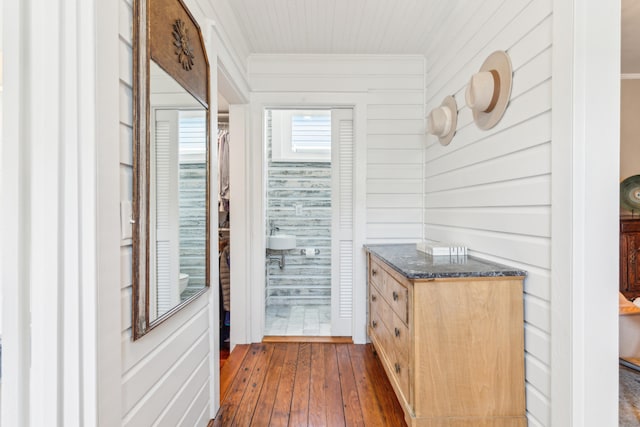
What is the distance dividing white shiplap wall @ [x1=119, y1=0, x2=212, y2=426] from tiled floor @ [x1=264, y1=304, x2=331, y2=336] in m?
1.56

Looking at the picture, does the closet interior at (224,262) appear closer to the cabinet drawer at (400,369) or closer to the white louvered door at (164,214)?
the cabinet drawer at (400,369)

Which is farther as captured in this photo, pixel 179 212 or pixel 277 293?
pixel 277 293

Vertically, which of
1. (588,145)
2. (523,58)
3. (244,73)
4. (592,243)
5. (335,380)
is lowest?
(335,380)

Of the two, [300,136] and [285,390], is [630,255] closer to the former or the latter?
[285,390]

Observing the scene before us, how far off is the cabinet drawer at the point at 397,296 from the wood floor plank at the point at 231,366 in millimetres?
1248

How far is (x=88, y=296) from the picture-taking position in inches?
34.2

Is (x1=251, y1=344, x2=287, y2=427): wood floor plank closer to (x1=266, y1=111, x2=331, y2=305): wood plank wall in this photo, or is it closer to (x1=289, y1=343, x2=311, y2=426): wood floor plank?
(x1=289, y1=343, x2=311, y2=426): wood floor plank

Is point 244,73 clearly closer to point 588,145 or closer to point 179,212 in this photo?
point 179,212

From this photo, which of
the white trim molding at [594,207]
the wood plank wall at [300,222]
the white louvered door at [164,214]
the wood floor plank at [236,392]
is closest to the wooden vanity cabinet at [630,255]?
the white trim molding at [594,207]

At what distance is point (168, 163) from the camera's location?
129 cm

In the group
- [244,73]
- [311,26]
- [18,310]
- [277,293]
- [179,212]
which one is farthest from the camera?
[277,293]

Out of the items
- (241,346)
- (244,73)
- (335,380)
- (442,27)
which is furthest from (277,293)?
(442,27)

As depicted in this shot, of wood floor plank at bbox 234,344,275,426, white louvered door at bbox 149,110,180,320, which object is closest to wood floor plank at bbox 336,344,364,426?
wood floor plank at bbox 234,344,275,426

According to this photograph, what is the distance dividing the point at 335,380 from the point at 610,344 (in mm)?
1628
